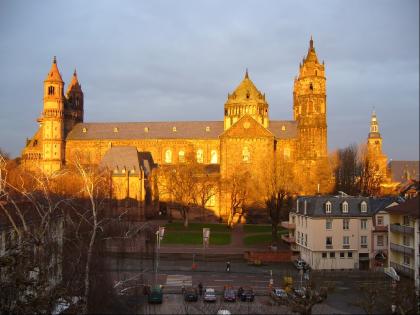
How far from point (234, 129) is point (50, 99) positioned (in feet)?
143

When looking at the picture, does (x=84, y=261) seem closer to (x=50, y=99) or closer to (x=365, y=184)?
(x=365, y=184)

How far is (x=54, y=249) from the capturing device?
29438 millimetres

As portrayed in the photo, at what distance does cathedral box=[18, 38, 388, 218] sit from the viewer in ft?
326

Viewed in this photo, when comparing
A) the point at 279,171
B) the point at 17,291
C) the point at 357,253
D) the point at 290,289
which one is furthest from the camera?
the point at 279,171

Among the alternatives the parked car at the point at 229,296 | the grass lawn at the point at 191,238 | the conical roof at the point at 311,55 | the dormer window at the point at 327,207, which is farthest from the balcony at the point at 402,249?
the conical roof at the point at 311,55

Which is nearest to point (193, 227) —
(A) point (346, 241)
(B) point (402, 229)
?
(A) point (346, 241)

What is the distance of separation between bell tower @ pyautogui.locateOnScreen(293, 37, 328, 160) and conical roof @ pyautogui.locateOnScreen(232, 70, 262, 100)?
1115 cm

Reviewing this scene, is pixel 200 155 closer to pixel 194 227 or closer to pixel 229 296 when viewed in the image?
pixel 194 227

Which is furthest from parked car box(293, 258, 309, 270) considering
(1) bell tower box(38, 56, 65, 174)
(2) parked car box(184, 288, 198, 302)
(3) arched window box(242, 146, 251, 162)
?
(1) bell tower box(38, 56, 65, 174)

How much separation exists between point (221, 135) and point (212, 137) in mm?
10148

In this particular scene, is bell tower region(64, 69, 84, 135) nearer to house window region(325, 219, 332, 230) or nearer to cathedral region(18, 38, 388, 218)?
cathedral region(18, 38, 388, 218)

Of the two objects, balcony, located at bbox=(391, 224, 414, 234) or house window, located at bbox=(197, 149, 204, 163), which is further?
house window, located at bbox=(197, 149, 204, 163)

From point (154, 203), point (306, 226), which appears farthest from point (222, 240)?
point (154, 203)

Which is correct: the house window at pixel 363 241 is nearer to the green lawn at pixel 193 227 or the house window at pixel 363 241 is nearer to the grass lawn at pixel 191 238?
the grass lawn at pixel 191 238
